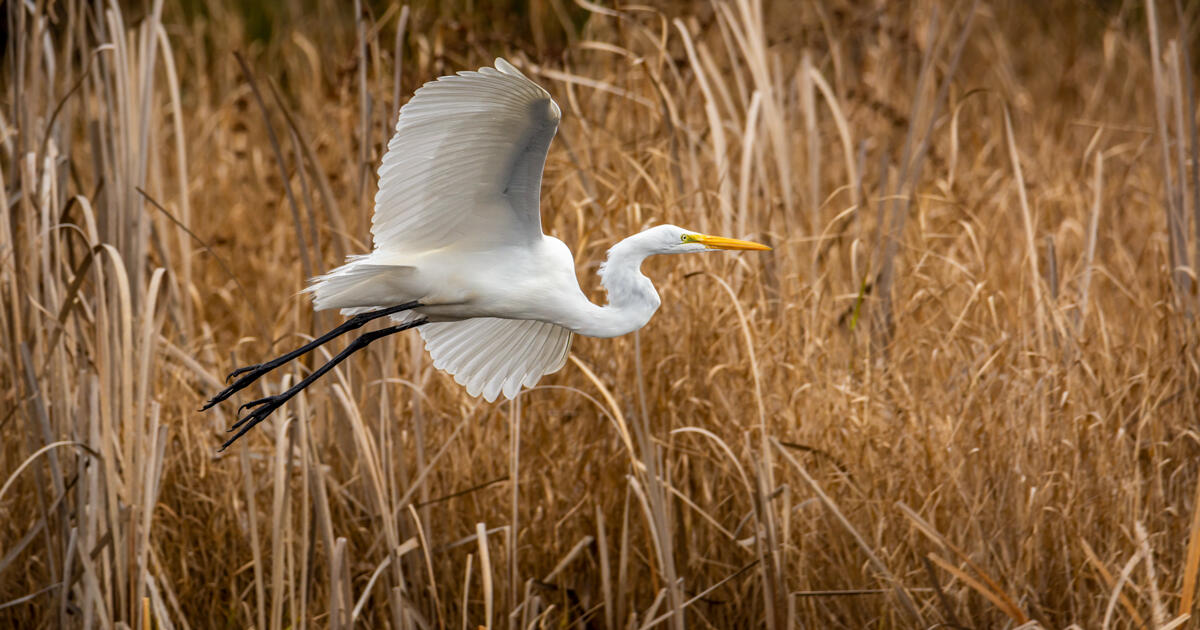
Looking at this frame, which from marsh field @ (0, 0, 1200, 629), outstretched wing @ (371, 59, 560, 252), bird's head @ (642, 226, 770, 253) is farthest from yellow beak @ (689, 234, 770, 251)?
marsh field @ (0, 0, 1200, 629)

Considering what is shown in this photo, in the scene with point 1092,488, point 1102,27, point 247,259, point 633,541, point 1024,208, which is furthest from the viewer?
point 1102,27

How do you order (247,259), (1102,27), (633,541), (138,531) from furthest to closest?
(1102,27) → (247,259) → (633,541) → (138,531)

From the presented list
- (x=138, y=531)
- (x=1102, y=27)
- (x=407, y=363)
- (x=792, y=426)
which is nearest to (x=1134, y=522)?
(x=792, y=426)

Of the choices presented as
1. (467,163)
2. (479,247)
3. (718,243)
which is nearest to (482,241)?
(479,247)

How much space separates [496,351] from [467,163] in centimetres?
42

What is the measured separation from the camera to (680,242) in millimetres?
1970

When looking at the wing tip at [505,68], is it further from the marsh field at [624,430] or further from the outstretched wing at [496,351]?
the marsh field at [624,430]

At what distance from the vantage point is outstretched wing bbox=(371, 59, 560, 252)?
180 centimetres

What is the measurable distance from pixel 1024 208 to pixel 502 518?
1.39m

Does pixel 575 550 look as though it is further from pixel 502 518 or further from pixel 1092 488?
pixel 1092 488

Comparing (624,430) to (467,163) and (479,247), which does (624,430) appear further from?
(467,163)

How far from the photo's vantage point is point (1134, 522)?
235 centimetres

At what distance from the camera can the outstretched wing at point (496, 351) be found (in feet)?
7.14

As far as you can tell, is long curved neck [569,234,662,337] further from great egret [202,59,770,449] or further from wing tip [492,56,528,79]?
wing tip [492,56,528,79]
